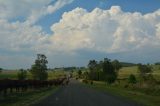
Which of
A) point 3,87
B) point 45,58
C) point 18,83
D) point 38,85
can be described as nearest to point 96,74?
point 45,58

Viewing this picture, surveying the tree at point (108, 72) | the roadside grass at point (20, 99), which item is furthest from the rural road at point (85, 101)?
the tree at point (108, 72)

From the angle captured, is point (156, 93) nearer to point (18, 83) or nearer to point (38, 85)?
point (18, 83)

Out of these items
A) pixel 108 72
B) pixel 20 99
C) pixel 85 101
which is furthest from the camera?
pixel 108 72

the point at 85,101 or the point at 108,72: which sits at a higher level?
the point at 108,72

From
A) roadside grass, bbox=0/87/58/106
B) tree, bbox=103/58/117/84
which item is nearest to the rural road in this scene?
roadside grass, bbox=0/87/58/106

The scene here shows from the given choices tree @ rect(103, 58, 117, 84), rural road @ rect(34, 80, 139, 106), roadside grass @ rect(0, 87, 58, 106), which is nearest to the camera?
rural road @ rect(34, 80, 139, 106)

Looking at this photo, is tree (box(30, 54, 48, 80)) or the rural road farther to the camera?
tree (box(30, 54, 48, 80))

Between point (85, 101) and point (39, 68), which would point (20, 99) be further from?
point (39, 68)

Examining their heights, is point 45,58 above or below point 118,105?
above

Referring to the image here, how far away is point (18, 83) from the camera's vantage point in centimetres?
7000

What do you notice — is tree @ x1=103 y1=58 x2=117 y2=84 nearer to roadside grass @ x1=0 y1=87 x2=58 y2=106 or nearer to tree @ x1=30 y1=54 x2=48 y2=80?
tree @ x1=30 y1=54 x2=48 y2=80

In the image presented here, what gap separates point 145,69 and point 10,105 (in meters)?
147

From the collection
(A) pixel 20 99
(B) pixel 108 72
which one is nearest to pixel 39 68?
(B) pixel 108 72

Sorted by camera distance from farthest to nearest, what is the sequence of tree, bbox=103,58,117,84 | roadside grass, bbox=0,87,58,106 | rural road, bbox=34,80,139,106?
tree, bbox=103,58,117,84 < roadside grass, bbox=0,87,58,106 < rural road, bbox=34,80,139,106
